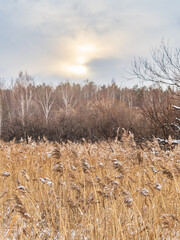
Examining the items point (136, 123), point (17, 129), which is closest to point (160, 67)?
point (136, 123)

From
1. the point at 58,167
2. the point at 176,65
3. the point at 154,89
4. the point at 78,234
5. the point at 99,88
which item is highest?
the point at 99,88

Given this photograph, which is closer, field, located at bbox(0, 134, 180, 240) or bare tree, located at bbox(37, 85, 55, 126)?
field, located at bbox(0, 134, 180, 240)

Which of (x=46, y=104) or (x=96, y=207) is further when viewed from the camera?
(x=46, y=104)

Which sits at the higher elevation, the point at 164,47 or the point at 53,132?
the point at 164,47

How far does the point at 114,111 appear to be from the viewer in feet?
49.5

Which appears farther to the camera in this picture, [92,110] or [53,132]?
[92,110]

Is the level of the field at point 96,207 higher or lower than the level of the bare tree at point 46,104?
lower

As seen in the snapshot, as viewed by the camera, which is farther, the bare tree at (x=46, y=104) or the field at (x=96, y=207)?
the bare tree at (x=46, y=104)

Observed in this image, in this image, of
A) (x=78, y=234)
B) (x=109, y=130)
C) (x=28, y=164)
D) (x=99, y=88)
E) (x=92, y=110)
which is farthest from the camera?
(x=99, y=88)

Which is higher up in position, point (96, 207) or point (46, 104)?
point (46, 104)

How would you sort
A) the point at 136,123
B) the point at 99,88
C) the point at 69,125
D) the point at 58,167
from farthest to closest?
the point at 99,88 < the point at 69,125 < the point at 136,123 < the point at 58,167

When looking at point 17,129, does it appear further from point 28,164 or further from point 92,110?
point 28,164

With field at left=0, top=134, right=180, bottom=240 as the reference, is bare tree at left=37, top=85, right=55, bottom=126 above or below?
above

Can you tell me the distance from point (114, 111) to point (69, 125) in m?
3.51
